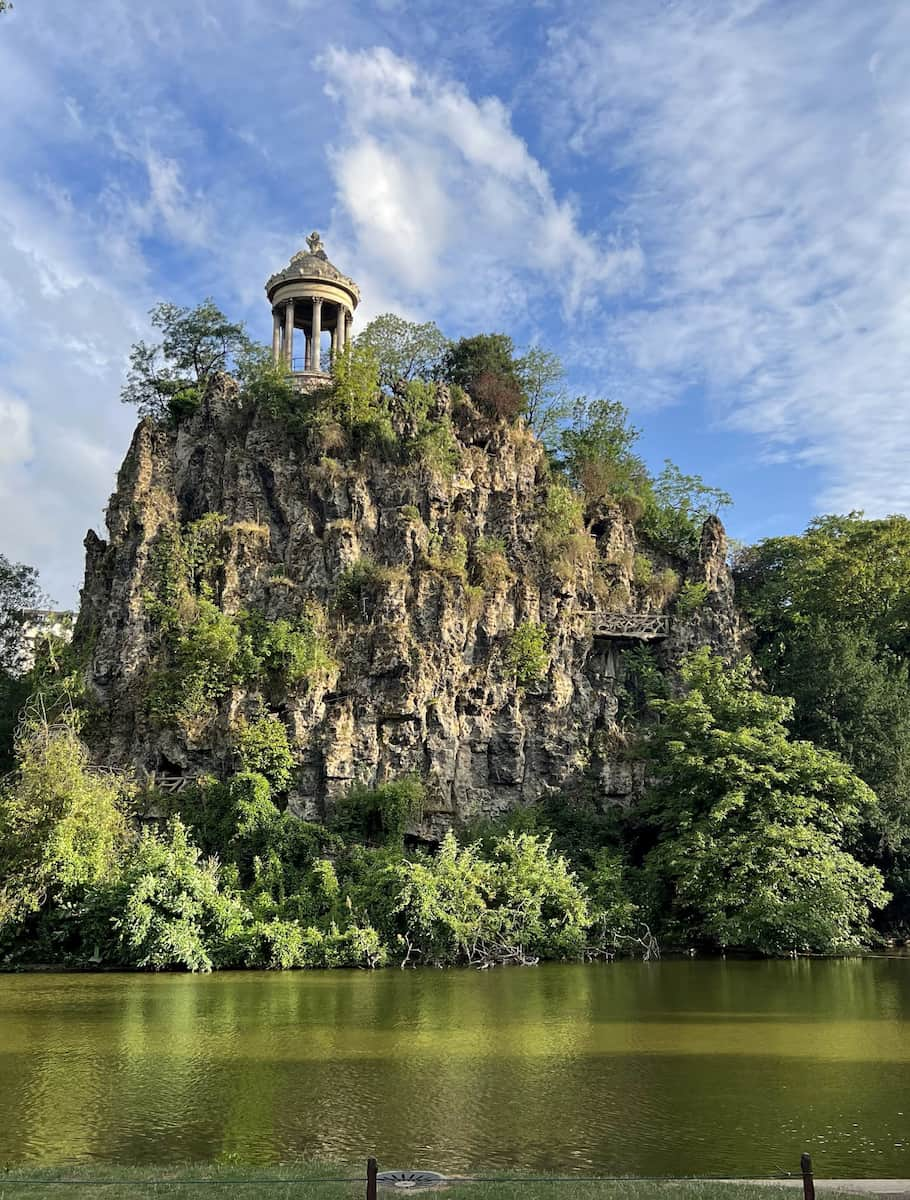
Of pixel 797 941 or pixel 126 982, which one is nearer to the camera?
pixel 126 982

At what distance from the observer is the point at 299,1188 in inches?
352

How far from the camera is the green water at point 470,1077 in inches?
423

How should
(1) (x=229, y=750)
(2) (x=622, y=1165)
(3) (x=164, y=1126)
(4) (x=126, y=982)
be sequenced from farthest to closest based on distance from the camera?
1. (1) (x=229, y=750)
2. (4) (x=126, y=982)
3. (3) (x=164, y=1126)
4. (2) (x=622, y=1165)

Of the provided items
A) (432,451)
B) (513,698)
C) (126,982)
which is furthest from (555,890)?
(432,451)

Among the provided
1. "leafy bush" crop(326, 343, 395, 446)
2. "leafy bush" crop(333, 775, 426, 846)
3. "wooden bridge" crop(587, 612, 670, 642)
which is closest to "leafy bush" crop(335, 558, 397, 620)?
"leafy bush" crop(326, 343, 395, 446)

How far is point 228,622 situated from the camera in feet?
124

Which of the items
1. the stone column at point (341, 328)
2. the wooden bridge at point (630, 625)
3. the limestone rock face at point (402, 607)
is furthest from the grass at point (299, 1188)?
the stone column at point (341, 328)

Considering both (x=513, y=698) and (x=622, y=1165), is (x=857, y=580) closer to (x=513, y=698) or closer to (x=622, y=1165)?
(x=513, y=698)

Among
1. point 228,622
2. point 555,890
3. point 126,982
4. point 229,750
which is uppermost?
point 228,622

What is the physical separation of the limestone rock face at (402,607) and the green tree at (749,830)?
5240mm

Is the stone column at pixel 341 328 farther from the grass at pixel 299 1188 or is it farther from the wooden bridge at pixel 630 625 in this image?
the grass at pixel 299 1188

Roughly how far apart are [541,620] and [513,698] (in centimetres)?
364

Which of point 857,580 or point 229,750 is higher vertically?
point 857,580

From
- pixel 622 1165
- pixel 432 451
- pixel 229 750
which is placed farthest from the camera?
pixel 432 451
